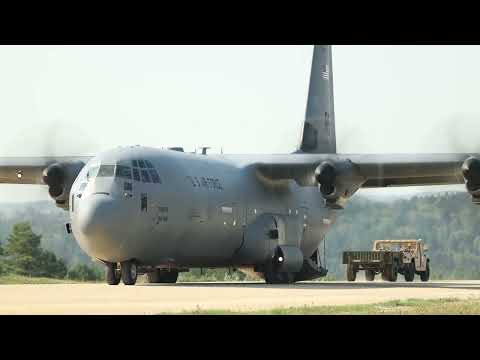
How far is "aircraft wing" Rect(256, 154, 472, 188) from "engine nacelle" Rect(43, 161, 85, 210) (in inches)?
267

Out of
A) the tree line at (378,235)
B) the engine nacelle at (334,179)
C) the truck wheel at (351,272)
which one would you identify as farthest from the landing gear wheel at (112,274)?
the tree line at (378,235)

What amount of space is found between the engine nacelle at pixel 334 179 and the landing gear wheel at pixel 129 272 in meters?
6.97

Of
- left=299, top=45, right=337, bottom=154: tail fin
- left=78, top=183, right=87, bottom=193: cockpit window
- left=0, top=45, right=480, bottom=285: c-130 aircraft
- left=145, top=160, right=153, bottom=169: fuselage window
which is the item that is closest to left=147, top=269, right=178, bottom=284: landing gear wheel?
left=0, top=45, right=480, bottom=285: c-130 aircraft

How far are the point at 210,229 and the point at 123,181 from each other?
4.97 meters

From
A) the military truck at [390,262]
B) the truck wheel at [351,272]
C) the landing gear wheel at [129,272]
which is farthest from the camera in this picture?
the truck wheel at [351,272]

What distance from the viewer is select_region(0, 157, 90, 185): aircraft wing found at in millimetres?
36312

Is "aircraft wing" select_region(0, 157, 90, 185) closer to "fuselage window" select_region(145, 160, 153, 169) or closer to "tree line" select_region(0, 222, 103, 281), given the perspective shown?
"fuselage window" select_region(145, 160, 153, 169)

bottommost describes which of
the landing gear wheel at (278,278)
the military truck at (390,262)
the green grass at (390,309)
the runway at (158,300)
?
the green grass at (390,309)

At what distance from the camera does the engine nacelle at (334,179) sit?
33344 millimetres

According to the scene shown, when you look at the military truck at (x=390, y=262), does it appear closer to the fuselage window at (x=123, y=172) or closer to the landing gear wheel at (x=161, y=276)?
the landing gear wheel at (x=161, y=276)

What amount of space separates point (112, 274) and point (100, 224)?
3104mm
